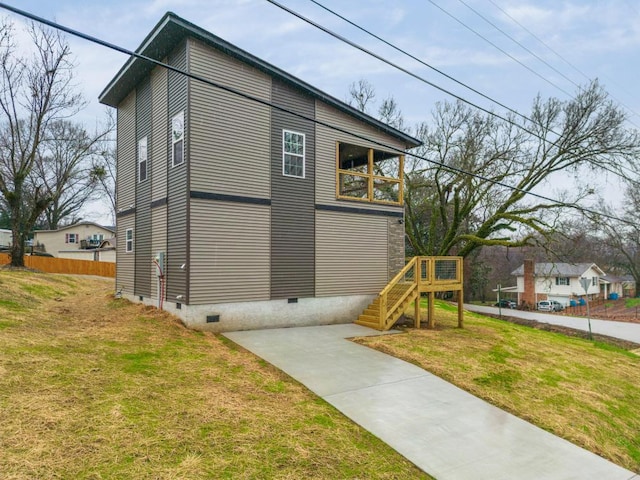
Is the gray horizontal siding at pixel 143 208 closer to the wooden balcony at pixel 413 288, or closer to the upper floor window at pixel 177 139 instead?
the upper floor window at pixel 177 139

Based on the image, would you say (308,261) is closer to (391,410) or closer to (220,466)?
(391,410)

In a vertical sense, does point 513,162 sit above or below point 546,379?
above

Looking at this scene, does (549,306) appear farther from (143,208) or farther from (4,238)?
(4,238)

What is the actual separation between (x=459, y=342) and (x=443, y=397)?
14.6 ft

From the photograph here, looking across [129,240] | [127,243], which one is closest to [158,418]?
[129,240]

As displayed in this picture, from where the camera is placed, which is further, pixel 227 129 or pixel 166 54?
→ pixel 166 54

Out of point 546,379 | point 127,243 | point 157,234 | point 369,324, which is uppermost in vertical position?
point 157,234

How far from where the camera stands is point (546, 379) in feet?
28.0

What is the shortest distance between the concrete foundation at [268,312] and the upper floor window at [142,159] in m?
3.92

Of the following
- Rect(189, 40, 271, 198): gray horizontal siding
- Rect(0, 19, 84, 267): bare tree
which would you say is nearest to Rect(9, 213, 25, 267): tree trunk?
Rect(0, 19, 84, 267): bare tree

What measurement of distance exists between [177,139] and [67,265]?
2361cm

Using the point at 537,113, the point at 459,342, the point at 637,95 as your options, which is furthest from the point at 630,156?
the point at 459,342

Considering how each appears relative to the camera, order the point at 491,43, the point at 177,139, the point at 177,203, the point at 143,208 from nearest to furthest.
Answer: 1. the point at 491,43
2. the point at 177,203
3. the point at 177,139
4. the point at 143,208

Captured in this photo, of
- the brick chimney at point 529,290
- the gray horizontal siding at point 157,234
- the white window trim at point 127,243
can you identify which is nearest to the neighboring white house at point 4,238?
the white window trim at point 127,243
